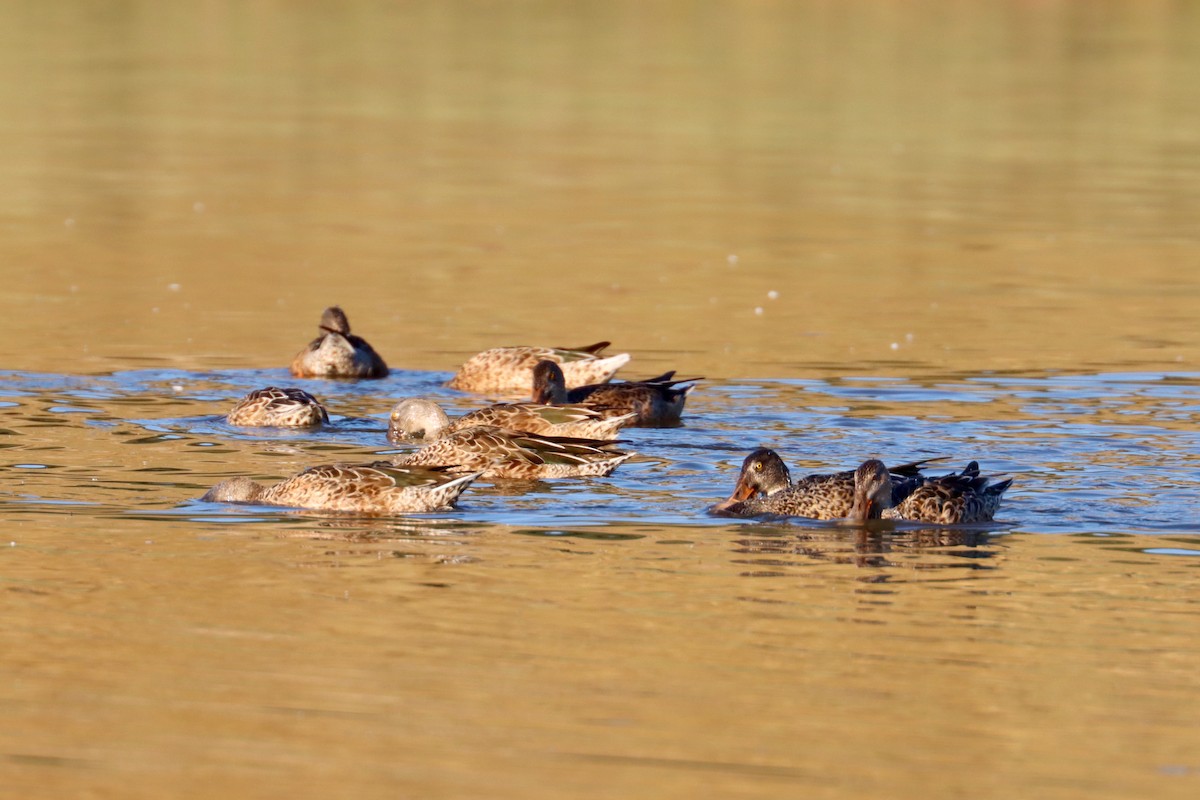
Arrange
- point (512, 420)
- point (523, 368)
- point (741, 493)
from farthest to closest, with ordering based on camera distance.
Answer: point (523, 368)
point (512, 420)
point (741, 493)

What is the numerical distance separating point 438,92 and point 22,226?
60.9ft

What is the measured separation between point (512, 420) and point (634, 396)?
0.97m

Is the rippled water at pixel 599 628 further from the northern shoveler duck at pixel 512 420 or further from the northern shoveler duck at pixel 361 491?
the northern shoveler duck at pixel 512 420

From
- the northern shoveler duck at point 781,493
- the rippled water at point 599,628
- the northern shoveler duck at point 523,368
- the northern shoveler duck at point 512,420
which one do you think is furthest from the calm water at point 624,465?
the northern shoveler duck at point 523,368

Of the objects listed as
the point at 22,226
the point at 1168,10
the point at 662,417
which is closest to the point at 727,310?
the point at 662,417

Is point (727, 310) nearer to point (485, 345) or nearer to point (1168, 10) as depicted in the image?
point (485, 345)

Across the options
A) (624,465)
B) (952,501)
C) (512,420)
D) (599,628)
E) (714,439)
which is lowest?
(599,628)

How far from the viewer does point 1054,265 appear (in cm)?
2325

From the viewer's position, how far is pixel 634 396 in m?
14.8

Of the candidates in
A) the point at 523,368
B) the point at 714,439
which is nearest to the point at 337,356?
the point at 523,368

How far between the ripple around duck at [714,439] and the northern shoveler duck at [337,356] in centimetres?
11

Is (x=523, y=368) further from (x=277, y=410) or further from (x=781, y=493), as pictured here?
(x=781, y=493)

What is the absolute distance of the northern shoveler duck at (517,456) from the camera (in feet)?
42.3

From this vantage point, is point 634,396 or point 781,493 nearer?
point 781,493
